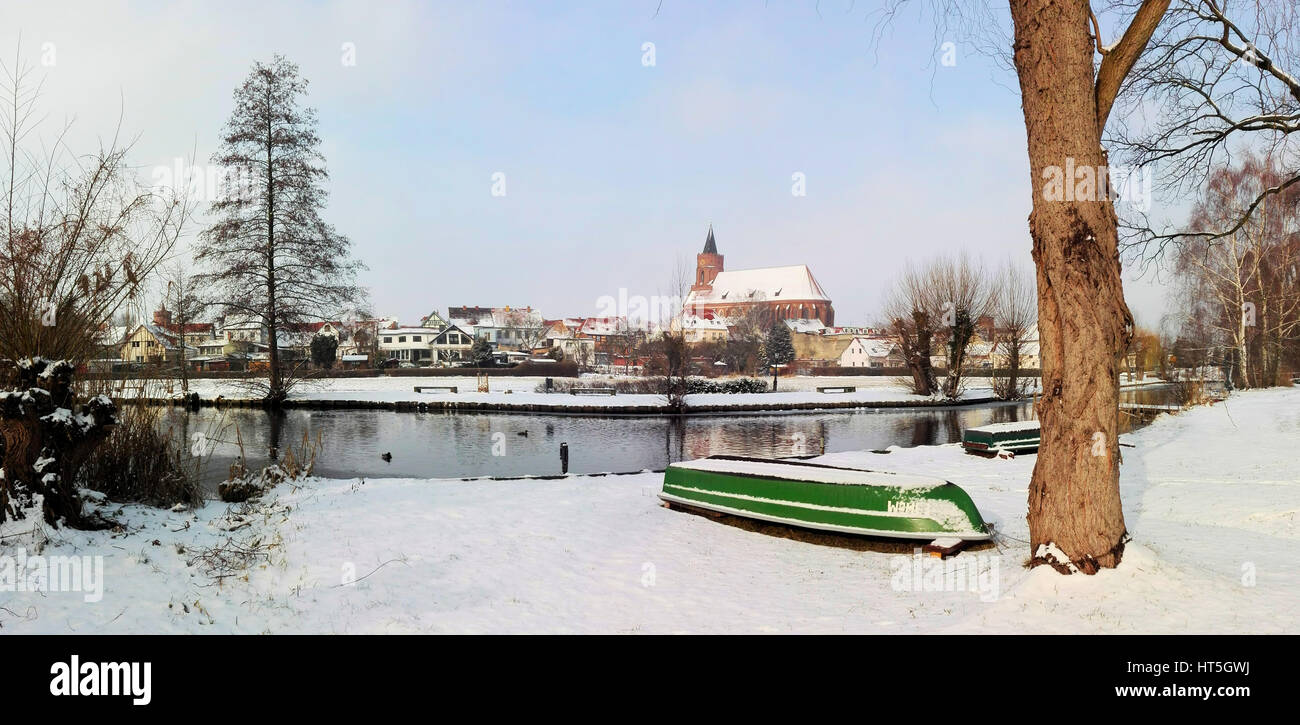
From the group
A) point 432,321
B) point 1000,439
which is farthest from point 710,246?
point 1000,439

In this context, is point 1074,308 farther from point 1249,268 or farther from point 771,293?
point 771,293

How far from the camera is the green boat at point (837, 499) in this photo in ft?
22.4

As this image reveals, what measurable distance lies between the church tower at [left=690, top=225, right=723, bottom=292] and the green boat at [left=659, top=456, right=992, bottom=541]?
405 feet

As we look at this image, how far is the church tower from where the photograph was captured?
13362 centimetres

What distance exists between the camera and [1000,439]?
47.2ft

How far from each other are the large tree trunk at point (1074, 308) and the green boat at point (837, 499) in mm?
1414

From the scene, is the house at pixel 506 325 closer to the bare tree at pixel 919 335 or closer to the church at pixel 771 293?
the church at pixel 771 293

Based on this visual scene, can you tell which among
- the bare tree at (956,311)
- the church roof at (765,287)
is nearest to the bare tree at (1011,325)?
the bare tree at (956,311)

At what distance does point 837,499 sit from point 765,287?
122 metres

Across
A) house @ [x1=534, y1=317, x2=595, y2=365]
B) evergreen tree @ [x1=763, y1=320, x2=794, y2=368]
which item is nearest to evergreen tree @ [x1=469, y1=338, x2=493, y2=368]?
house @ [x1=534, y1=317, x2=595, y2=365]

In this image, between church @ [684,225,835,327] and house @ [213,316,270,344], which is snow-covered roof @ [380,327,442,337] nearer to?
church @ [684,225,835,327]

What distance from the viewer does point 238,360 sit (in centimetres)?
3180
